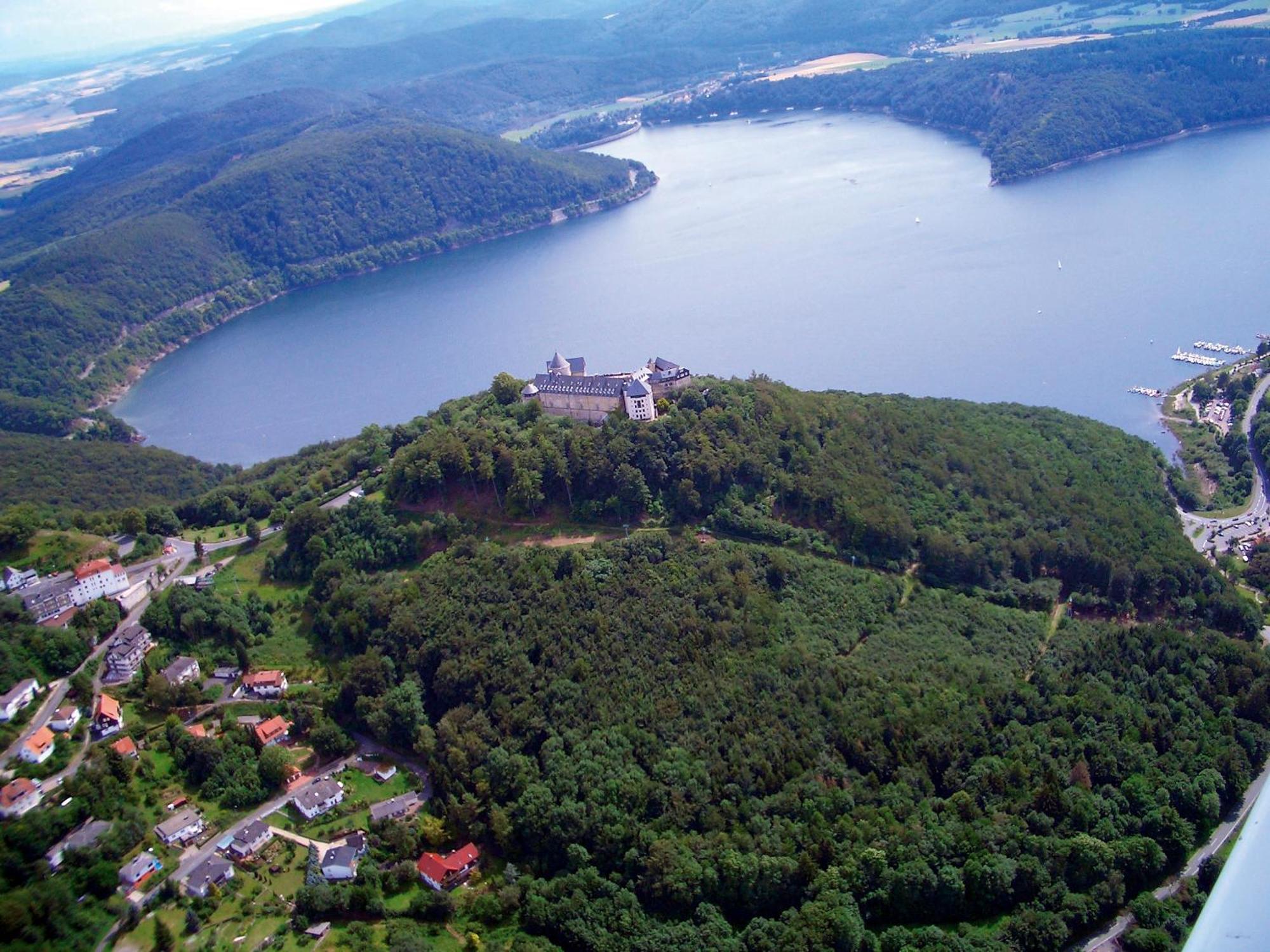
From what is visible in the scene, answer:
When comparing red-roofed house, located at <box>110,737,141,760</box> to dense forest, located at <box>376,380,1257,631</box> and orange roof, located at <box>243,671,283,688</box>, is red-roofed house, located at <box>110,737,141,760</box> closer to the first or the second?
orange roof, located at <box>243,671,283,688</box>

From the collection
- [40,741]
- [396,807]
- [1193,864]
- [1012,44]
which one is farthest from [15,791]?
[1012,44]

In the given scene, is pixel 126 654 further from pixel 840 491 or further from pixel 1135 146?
pixel 1135 146

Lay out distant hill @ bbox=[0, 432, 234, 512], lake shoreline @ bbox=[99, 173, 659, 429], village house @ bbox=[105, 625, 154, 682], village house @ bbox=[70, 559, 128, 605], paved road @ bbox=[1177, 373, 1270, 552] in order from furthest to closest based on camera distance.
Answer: lake shoreline @ bbox=[99, 173, 659, 429] < distant hill @ bbox=[0, 432, 234, 512] < paved road @ bbox=[1177, 373, 1270, 552] < village house @ bbox=[70, 559, 128, 605] < village house @ bbox=[105, 625, 154, 682]

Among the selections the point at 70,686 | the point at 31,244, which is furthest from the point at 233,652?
the point at 31,244

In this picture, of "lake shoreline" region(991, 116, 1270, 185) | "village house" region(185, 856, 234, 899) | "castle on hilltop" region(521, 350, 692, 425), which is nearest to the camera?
"village house" region(185, 856, 234, 899)

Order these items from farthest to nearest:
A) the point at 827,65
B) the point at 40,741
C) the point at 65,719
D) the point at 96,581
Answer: the point at 827,65 → the point at 96,581 → the point at 65,719 → the point at 40,741

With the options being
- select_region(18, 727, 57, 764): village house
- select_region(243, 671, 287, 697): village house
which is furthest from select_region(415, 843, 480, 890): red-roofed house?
select_region(18, 727, 57, 764): village house

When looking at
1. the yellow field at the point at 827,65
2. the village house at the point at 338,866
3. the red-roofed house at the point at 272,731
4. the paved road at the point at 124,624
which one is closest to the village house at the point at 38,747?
the paved road at the point at 124,624
